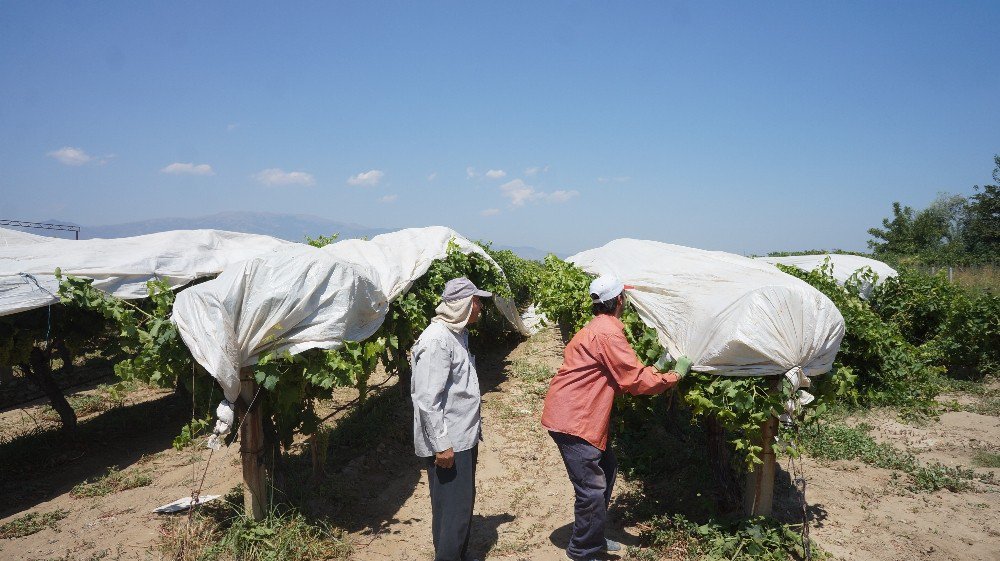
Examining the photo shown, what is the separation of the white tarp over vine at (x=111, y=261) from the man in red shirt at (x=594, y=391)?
13.3 feet

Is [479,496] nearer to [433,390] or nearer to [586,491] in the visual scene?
[586,491]

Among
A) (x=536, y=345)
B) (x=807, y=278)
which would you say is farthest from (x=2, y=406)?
(x=807, y=278)

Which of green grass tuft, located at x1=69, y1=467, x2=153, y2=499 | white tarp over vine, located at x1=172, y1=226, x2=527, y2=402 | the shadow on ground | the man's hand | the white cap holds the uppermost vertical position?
the white cap

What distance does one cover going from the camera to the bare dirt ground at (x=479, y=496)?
13.8 ft

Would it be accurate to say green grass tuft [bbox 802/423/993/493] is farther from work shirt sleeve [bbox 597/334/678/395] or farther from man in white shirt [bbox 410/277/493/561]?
man in white shirt [bbox 410/277/493/561]

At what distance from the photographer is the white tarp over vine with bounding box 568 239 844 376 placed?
3.29 m

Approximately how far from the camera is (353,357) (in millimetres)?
4312

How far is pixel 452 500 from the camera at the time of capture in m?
3.54

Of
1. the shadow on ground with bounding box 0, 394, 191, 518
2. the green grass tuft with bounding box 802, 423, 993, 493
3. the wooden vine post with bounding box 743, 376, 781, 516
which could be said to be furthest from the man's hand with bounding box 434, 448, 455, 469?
the shadow on ground with bounding box 0, 394, 191, 518

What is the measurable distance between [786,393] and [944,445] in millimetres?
4205

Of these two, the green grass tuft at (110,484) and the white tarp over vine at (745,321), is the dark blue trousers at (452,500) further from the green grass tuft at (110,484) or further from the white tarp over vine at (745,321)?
the green grass tuft at (110,484)

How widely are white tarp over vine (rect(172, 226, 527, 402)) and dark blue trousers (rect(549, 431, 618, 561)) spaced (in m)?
→ 1.86

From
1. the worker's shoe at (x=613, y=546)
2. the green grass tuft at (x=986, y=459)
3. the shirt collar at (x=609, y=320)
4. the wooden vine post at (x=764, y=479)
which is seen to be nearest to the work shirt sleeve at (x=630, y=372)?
the shirt collar at (x=609, y=320)

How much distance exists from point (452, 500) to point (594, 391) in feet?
3.72
